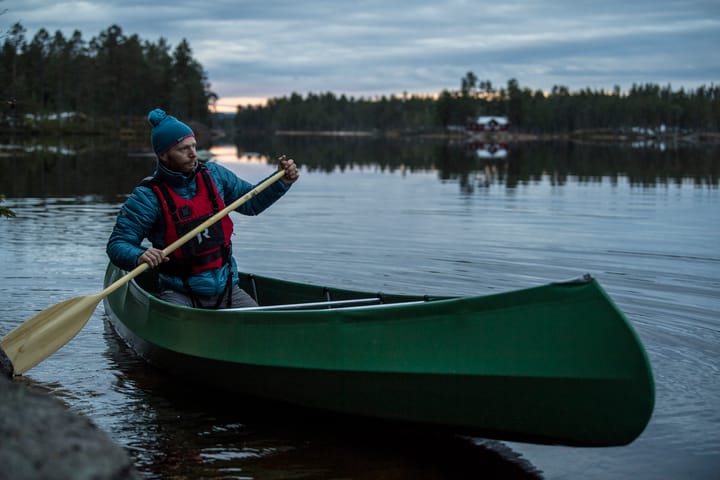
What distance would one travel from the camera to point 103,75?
4112 inches

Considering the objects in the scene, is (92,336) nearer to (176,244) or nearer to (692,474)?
(176,244)

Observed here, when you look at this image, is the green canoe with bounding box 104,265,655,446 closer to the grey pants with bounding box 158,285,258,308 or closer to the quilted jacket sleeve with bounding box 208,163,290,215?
the grey pants with bounding box 158,285,258,308

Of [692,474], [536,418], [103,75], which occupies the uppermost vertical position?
[103,75]

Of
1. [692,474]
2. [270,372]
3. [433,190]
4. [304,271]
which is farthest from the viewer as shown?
[433,190]

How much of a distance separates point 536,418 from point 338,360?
1230 mm

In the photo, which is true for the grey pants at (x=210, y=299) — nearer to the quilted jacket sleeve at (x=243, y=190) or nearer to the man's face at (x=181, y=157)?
the quilted jacket sleeve at (x=243, y=190)

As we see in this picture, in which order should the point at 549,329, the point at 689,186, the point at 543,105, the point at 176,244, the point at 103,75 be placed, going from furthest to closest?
the point at 543,105 → the point at 103,75 → the point at 689,186 → the point at 176,244 → the point at 549,329

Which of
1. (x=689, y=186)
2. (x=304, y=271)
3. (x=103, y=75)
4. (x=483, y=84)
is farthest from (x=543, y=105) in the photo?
(x=304, y=271)

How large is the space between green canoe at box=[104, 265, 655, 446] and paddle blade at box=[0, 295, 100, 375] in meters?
1.23

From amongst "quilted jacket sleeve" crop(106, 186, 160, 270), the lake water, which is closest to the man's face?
"quilted jacket sleeve" crop(106, 186, 160, 270)

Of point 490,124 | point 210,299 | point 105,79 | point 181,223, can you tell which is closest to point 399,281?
point 210,299

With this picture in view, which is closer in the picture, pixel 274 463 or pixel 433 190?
pixel 274 463

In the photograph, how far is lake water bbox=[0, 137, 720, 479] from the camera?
18.4ft

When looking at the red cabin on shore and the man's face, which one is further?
the red cabin on shore
